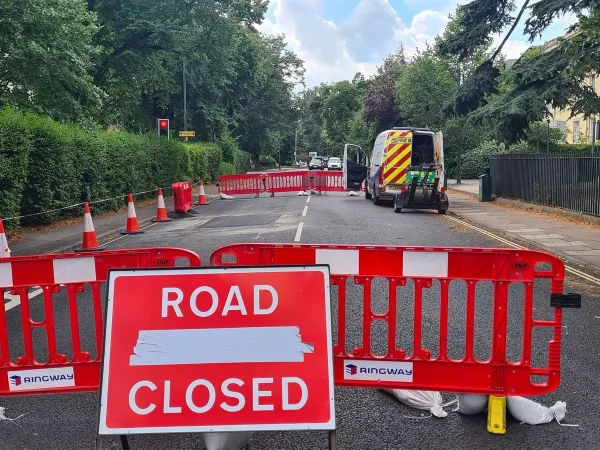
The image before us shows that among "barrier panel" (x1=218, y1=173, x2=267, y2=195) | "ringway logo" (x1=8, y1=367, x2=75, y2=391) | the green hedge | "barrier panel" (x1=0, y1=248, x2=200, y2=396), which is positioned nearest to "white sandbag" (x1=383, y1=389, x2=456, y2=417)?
"barrier panel" (x1=0, y1=248, x2=200, y2=396)

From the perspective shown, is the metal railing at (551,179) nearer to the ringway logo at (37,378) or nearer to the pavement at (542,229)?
the pavement at (542,229)

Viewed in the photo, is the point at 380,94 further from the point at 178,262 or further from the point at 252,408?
the point at 252,408

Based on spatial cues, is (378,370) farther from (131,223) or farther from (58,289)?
(131,223)

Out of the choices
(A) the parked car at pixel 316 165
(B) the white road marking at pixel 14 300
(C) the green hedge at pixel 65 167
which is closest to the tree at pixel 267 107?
(A) the parked car at pixel 316 165

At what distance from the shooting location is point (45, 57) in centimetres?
1708

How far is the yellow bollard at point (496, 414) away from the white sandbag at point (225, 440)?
5.19 ft

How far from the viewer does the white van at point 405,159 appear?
64.8ft

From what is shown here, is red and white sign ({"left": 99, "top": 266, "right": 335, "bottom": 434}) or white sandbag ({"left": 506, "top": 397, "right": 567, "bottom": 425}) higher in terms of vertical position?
red and white sign ({"left": 99, "top": 266, "right": 335, "bottom": 434})

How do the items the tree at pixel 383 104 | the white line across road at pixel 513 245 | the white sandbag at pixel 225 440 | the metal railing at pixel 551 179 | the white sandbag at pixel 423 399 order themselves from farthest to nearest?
the tree at pixel 383 104, the metal railing at pixel 551 179, the white line across road at pixel 513 245, the white sandbag at pixel 423 399, the white sandbag at pixel 225 440

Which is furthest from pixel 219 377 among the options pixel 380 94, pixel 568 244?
pixel 380 94

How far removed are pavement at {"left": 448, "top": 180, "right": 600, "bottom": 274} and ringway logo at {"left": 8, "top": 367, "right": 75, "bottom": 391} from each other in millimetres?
8021

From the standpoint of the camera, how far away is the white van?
778 inches

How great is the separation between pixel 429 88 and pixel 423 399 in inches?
1292

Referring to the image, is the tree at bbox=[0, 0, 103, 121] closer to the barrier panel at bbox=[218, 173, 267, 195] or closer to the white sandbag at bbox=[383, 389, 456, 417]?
the barrier panel at bbox=[218, 173, 267, 195]
